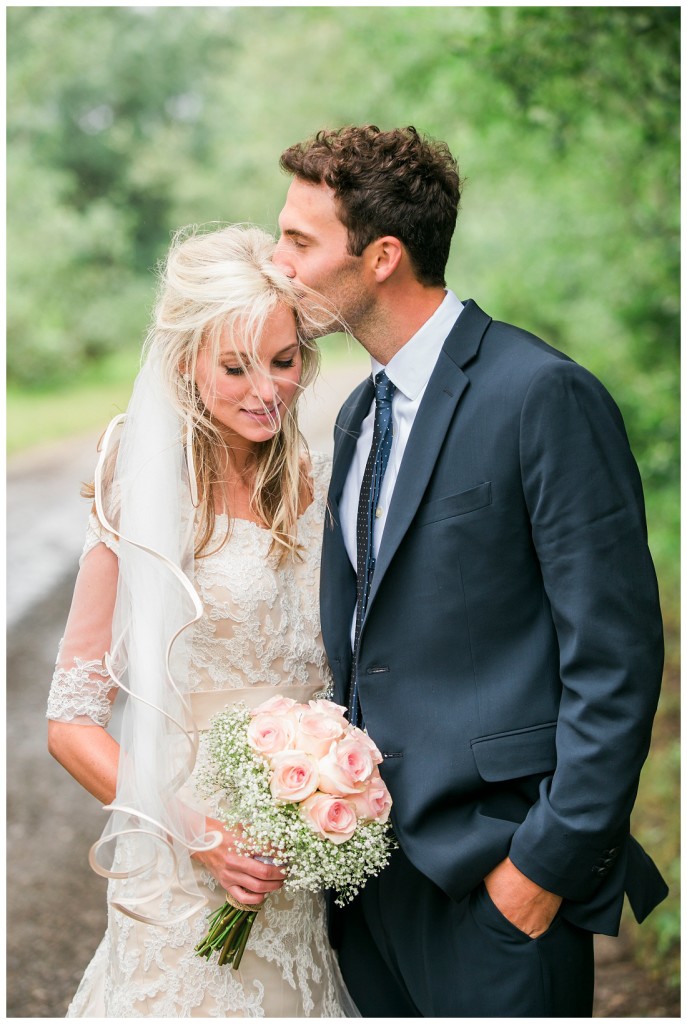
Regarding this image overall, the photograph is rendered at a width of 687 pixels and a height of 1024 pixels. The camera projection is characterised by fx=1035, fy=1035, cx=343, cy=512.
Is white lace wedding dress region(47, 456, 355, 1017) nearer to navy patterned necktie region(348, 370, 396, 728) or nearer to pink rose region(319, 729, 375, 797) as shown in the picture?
navy patterned necktie region(348, 370, 396, 728)

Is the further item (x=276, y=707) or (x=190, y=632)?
(x=190, y=632)

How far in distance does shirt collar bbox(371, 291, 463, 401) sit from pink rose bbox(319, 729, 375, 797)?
3.15 feet

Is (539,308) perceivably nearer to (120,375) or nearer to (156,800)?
(120,375)

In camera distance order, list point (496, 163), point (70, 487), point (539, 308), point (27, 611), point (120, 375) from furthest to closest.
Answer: point (120, 375) < point (539, 308) < point (70, 487) < point (496, 163) < point (27, 611)

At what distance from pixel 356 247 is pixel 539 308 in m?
11.4

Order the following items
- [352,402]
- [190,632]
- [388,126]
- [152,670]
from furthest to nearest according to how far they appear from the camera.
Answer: [388,126]
[352,402]
[190,632]
[152,670]

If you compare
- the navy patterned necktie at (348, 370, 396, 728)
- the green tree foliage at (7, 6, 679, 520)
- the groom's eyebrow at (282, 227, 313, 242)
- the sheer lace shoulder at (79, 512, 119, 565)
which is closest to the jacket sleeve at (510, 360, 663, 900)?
the navy patterned necktie at (348, 370, 396, 728)

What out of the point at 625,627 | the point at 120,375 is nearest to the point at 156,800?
the point at 625,627

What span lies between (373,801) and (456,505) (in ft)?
2.36

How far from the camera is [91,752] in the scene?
254cm

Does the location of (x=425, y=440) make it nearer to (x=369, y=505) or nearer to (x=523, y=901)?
(x=369, y=505)

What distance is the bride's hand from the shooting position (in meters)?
2.34

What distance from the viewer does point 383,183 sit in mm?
2758

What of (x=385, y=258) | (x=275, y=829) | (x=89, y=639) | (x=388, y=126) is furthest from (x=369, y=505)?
(x=388, y=126)
